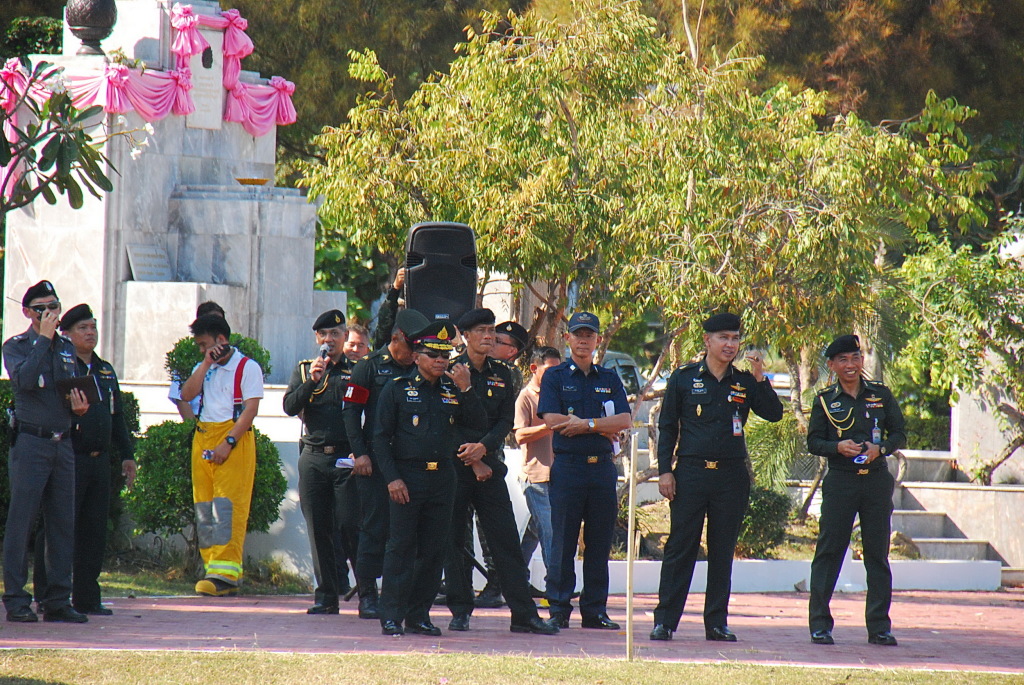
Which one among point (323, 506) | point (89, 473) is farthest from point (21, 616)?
point (323, 506)

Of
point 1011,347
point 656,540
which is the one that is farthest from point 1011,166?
point 656,540

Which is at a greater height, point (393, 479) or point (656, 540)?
point (393, 479)

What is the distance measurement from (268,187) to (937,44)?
36.9 ft

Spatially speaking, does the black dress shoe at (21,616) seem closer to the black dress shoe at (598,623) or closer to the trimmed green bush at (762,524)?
the black dress shoe at (598,623)

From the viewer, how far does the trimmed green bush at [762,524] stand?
13641mm

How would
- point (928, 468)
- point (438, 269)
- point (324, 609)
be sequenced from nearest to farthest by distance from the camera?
point (324, 609) → point (438, 269) → point (928, 468)

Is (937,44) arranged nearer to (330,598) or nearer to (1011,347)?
(1011,347)

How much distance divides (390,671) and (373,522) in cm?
184

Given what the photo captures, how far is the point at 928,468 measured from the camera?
18.7 m

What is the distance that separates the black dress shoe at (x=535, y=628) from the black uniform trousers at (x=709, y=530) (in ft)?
2.19

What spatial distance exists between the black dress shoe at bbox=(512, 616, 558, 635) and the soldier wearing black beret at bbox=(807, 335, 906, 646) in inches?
65.4

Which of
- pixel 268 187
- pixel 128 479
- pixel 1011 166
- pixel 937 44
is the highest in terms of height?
pixel 937 44

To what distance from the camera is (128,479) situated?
8.88 m

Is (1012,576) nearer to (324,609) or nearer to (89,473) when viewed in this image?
(324,609)
